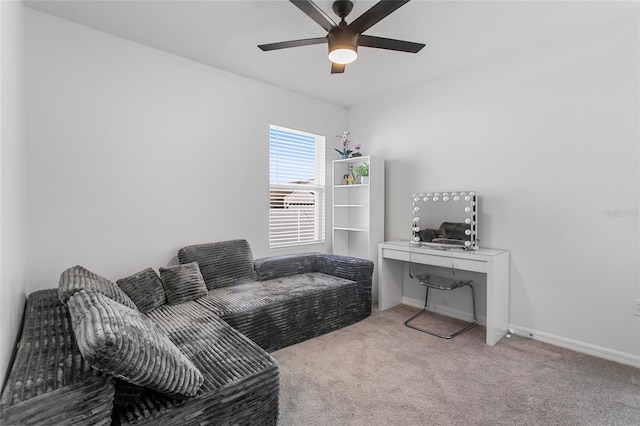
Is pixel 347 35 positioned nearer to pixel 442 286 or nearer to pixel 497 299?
pixel 442 286

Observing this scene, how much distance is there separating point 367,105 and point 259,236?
7.34 ft

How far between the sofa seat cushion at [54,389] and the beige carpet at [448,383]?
40.2 inches

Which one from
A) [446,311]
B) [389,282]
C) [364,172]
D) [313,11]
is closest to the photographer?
[313,11]

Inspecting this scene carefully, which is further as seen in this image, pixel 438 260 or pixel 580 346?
pixel 438 260

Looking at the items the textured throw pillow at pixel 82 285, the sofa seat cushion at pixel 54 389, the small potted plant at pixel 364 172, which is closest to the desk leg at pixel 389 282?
the small potted plant at pixel 364 172

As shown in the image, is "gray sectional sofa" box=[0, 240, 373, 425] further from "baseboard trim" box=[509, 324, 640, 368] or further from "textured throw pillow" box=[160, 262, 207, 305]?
"baseboard trim" box=[509, 324, 640, 368]

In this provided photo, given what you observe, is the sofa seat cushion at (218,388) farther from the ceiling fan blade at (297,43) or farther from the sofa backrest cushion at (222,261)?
the ceiling fan blade at (297,43)

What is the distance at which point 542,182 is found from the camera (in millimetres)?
2660

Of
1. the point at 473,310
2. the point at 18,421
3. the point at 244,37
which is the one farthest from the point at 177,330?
the point at 473,310

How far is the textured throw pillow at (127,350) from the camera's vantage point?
966mm

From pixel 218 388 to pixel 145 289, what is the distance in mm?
1401

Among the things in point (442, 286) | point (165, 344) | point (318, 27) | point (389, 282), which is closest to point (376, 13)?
point (318, 27)

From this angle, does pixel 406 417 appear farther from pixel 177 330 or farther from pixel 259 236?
pixel 259 236

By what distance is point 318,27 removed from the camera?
2340mm
